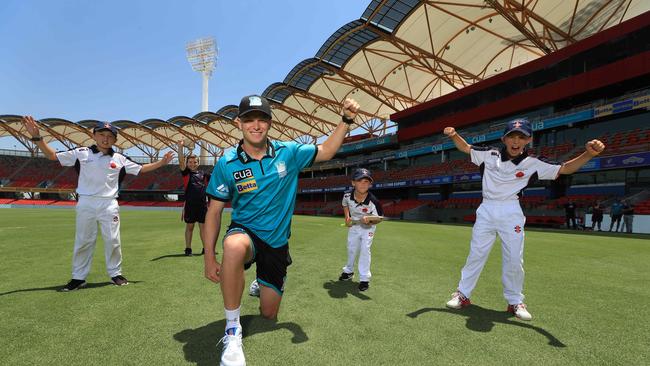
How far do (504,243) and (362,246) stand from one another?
181cm

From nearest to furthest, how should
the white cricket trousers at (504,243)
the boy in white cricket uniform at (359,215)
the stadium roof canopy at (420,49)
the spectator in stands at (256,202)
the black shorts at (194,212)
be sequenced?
1. the spectator in stands at (256,202)
2. the white cricket trousers at (504,243)
3. the boy in white cricket uniform at (359,215)
4. the black shorts at (194,212)
5. the stadium roof canopy at (420,49)

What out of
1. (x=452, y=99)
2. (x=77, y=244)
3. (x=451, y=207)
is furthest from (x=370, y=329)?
(x=452, y=99)

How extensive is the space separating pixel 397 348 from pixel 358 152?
47.6 meters

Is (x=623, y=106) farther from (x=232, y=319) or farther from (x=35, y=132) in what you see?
(x=35, y=132)

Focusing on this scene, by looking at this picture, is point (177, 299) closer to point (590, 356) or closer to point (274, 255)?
point (274, 255)

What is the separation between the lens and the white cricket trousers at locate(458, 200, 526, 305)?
3641 mm

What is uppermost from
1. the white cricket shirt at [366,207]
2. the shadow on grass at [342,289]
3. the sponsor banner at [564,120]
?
the sponsor banner at [564,120]

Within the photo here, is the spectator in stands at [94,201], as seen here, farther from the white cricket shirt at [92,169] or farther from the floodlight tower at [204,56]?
the floodlight tower at [204,56]

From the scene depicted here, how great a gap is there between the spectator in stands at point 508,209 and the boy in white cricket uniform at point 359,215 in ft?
4.53

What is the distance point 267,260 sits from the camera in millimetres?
3045

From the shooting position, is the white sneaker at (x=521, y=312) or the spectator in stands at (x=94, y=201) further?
the spectator in stands at (x=94, y=201)

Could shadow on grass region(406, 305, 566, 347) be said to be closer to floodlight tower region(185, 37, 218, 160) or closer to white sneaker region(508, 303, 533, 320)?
white sneaker region(508, 303, 533, 320)

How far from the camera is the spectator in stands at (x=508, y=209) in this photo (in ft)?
12.0

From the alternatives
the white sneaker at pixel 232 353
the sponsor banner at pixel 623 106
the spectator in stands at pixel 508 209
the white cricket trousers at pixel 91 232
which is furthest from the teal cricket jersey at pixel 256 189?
the sponsor banner at pixel 623 106
